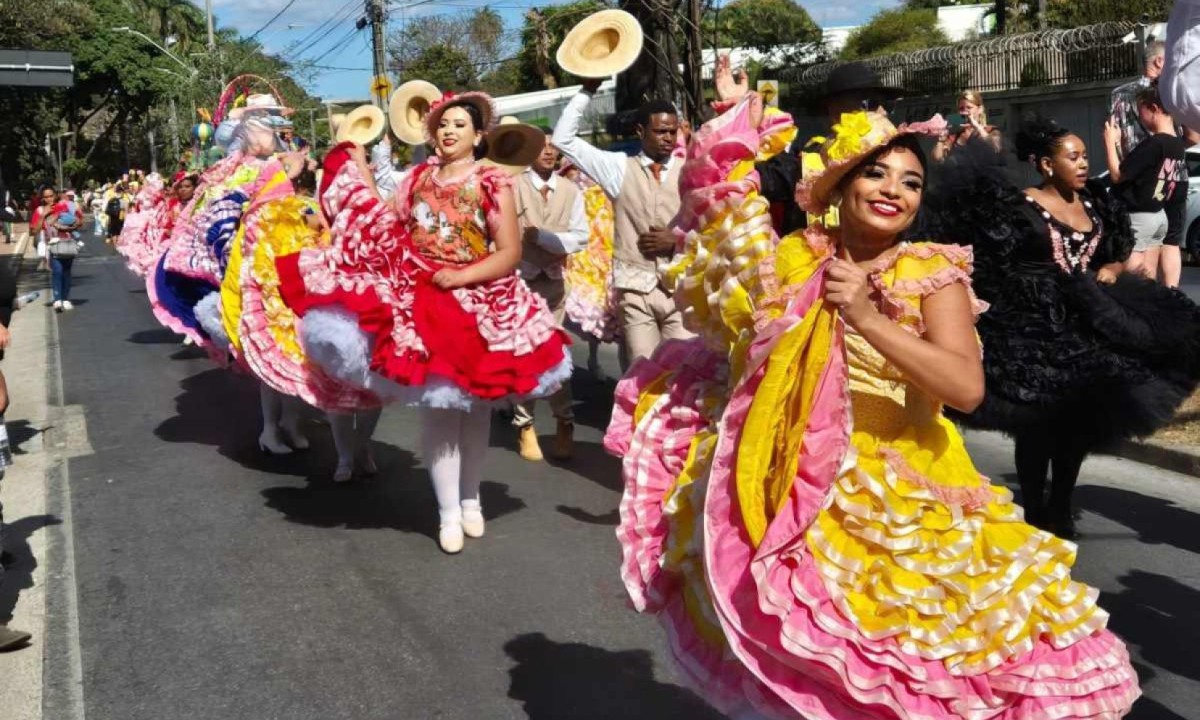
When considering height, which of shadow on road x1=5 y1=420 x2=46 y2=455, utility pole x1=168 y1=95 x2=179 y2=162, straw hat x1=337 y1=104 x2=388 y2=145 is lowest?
shadow on road x1=5 y1=420 x2=46 y2=455

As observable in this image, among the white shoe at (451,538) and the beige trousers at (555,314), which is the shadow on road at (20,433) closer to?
the beige trousers at (555,314)

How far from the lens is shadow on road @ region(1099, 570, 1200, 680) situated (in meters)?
4.93

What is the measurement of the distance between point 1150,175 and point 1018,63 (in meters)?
18.4

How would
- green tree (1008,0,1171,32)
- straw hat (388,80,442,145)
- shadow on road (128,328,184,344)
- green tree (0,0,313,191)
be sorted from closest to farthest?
straw hat (388,80,442,145) → shadow on road (128,328,184,344) → green tree (1008,0,1171,32) → green tree (0,0,313,191)

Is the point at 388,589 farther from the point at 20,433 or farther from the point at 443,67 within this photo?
the point at 443,67

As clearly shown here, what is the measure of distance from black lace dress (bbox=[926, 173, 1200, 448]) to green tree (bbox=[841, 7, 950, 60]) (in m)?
36.8

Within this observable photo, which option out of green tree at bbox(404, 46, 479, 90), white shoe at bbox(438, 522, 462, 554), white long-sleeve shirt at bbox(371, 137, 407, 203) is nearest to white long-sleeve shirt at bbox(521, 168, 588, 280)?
white long-sleeve shirt at bbox(371, 137, 407, 203)

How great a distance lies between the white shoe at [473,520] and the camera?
21.7 ft

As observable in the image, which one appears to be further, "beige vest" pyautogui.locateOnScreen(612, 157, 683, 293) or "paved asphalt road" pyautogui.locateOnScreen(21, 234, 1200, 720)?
"beige vest" pyautogui.locateOnScreen(612, 157, 683, 293)

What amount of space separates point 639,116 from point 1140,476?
11.5ft

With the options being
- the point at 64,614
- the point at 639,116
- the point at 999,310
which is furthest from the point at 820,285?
the point at 639,116

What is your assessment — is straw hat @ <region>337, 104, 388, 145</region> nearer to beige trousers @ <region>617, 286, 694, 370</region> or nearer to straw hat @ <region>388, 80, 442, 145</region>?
straw hat @ <region>388, 80, 442, 145</region>

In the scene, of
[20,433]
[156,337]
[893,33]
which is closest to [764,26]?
[893,33]

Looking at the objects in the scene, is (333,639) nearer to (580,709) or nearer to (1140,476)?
(580,709)
